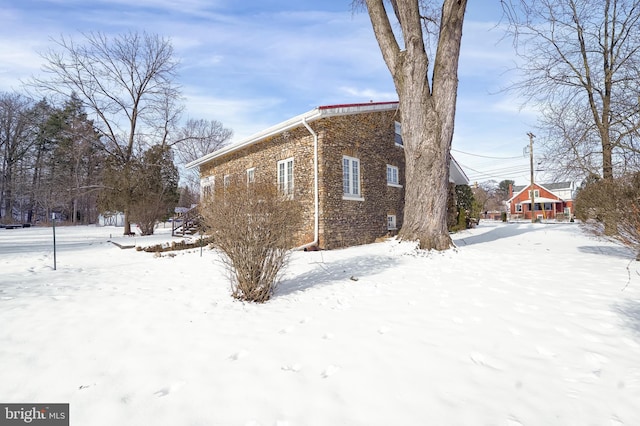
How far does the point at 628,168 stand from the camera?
6.85 metres

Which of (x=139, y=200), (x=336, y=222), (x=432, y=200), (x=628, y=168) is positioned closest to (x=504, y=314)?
(x=432, y=200)

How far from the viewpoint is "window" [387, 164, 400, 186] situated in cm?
1306

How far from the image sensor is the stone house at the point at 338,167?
1040cm

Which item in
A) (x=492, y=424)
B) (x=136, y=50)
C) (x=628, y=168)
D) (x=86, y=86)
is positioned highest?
(x=136, y=50)

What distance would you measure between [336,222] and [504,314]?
278 inches

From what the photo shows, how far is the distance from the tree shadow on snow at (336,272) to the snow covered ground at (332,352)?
99 millimetres

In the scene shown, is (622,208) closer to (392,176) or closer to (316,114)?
(316,114)

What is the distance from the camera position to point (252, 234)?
171 inches

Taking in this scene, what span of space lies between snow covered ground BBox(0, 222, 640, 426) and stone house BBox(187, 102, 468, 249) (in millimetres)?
5239

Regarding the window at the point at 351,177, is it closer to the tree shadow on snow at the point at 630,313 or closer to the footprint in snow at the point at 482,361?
the tree shadow on snow at the point at 630,313

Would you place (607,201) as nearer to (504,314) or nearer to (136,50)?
(504,314)

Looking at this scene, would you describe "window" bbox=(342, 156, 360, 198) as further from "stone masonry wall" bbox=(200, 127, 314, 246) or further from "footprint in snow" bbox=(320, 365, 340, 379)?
"footprint in snow" bbox=(320, 365, 340, 379)

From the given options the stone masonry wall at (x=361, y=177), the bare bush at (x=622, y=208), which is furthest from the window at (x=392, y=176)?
the bare bush at (x=622, y=208)

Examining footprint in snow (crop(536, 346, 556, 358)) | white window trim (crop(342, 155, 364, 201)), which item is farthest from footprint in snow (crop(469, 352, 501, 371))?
white window trim (crop(342, 155, 364, 201))
